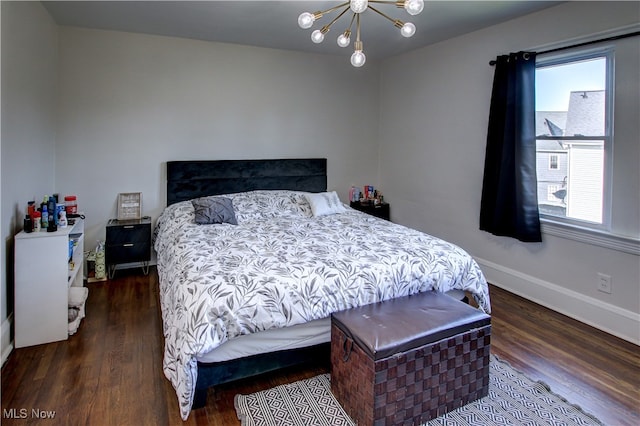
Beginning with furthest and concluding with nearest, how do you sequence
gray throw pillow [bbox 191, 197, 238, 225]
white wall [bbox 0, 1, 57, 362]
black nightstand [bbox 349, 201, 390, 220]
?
black nightstand [bbox 349, 201, 390, 220] → gray throw pillow [bbox 191, 197, 238, 225] → white wall [bbox 0, 1, 57, 362]

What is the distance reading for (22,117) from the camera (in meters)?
2.75

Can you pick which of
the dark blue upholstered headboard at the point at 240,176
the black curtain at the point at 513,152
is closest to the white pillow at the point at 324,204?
the dark blue upholstered headboard at the point at 240,176

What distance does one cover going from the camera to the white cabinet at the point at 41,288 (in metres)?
2.48

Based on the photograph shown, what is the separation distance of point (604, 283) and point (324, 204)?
2.37 metres

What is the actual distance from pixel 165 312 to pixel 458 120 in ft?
10.8

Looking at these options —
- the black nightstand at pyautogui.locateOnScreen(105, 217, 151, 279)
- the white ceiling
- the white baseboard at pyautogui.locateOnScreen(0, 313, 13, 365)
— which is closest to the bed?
the black nightstand at pyautogui.locateOnScreen(105, 217, 151, 279)

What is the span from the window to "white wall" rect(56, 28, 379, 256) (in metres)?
2.33

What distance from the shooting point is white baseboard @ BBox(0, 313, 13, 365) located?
7.66ft

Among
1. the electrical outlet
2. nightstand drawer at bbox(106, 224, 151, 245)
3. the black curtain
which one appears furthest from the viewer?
nightstand drawer at bbox(106, 224, 151, 245)

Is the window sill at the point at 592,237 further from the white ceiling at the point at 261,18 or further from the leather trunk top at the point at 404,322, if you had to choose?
the white ceiling at the point at 261,18

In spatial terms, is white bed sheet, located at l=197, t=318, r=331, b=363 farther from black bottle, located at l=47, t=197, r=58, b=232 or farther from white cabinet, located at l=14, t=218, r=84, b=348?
black bottle, located at l=47, t=197, r=58, b=232

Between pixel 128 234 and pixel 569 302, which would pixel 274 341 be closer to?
pixel 128 234

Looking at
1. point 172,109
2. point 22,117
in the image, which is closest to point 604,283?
point 172,109

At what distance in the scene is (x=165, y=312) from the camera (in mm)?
2262
